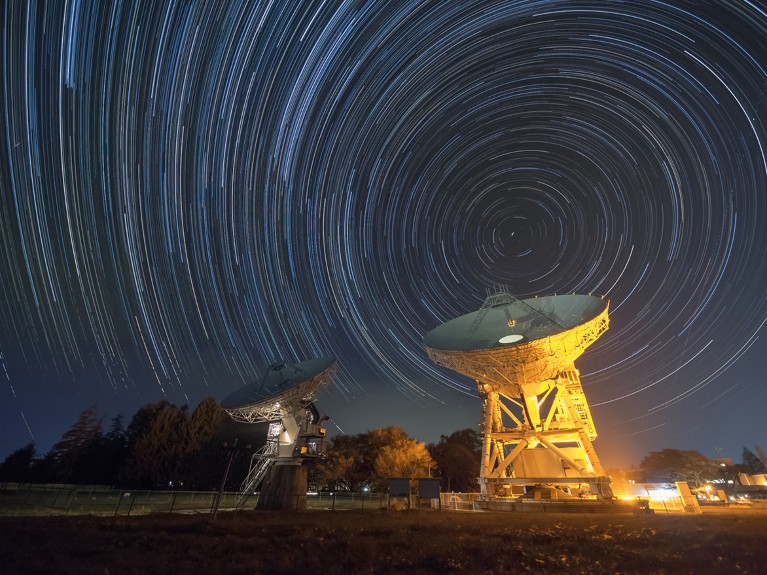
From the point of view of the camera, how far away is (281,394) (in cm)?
2903

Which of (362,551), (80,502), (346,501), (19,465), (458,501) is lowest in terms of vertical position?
(362,551)

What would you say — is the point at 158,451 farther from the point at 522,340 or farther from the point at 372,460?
the point at 522,340

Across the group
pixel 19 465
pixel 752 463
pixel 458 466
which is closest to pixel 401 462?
pixel 458 466

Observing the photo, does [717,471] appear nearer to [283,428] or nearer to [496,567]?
[283,428]

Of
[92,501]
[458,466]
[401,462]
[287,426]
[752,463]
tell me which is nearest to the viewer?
[92,501]

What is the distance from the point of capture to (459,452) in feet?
213

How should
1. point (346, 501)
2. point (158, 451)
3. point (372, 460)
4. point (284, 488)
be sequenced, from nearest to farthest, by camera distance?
point (284, 488)
point (346, 501)
point (158, 451)
point (372, 460)

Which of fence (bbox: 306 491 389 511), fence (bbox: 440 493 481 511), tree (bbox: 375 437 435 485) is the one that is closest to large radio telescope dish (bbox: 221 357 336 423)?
fence (bbox: 306 491 389 511)

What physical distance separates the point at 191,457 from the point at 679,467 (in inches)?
3919

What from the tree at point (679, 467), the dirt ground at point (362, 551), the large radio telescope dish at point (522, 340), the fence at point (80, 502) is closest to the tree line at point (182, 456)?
the fence at point (80, 502)

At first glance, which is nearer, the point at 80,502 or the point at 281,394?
the point at 80,502

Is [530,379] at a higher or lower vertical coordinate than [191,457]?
higher

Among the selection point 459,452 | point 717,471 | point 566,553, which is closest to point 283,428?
point 566,553

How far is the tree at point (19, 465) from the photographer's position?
51531 millimetres
